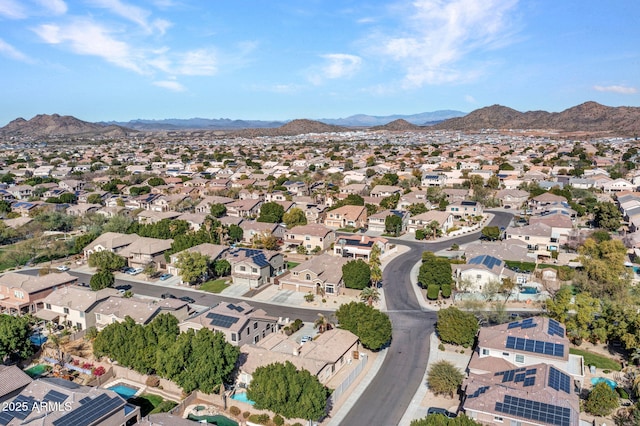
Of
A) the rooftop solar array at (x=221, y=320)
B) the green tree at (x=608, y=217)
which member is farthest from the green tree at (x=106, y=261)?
the green tree at (x=608, y=217)

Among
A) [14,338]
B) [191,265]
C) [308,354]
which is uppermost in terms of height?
[191,265]

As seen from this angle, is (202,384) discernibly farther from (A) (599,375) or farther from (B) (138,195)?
(B) (138,195)

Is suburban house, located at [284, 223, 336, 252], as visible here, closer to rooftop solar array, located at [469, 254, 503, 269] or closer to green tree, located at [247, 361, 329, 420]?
rooftop solar array, located at [469, 254, 503, 269]

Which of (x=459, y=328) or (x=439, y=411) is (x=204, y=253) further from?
(x=439, y=411)

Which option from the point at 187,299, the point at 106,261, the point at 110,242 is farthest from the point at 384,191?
the point at 106,261

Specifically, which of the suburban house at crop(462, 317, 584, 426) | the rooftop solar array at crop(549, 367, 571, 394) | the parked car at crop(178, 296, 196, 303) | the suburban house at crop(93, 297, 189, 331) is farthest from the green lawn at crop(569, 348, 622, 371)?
the parked car at crop(178, 296, 196, 303)

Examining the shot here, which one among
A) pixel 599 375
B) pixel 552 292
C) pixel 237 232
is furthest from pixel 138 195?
pixel 599 375
